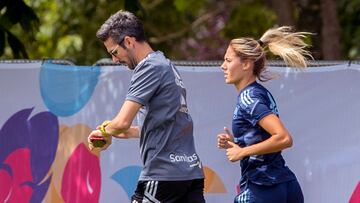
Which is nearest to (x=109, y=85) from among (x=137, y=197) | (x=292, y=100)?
(x=292, y=100)

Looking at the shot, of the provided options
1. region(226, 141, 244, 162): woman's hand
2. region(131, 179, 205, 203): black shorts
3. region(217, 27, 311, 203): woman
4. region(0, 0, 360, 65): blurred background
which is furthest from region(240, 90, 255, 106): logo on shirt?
region(0, 0, 360, 65): blurred background

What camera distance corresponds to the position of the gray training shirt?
17.2ft

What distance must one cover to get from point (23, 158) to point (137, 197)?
2.04 m

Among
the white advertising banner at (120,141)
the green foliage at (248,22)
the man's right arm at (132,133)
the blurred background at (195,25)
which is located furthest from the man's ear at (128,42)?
the green foliage at (248,22)

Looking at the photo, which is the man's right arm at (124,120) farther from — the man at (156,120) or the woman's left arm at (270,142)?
the woman's left arm at (270,142)

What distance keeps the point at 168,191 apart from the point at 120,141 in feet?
5.94

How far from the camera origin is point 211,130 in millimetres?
6867

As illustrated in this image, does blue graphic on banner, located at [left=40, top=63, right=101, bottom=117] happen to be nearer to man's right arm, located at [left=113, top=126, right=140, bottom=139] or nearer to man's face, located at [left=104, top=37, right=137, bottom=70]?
man's right arm, located at [left=113, top=126, right=140, bottom=139]

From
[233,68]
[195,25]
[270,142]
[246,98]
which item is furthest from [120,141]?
[195,25]

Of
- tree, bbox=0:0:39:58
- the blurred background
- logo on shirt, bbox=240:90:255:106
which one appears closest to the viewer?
logo on shirt, bbox=240:90:255:106

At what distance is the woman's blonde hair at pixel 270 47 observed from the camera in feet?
18.2

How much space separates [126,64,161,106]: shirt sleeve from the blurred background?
667cm

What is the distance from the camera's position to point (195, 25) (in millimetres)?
18594

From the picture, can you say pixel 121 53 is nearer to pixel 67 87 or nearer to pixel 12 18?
pixel 67 87
